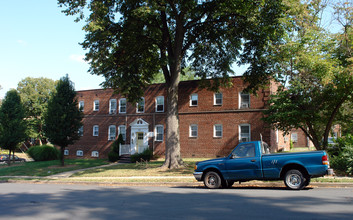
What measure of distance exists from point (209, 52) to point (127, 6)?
7758 millimetres

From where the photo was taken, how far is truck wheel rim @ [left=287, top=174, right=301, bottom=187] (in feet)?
34.9

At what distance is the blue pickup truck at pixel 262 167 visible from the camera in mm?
10248

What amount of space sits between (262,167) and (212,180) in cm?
218

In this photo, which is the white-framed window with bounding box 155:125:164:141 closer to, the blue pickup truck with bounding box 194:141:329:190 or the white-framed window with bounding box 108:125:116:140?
the white-framed window with bounding box 108:125:116:140

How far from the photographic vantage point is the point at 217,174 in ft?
39.3

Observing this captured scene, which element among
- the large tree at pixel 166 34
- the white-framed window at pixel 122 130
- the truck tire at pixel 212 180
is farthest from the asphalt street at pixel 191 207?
the white-framed window at pixel 122 130

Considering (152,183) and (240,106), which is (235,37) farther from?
(152,183)

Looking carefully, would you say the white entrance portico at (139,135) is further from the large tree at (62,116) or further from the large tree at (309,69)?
the large tree at (309,69)

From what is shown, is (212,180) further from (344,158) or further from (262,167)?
(344,158)

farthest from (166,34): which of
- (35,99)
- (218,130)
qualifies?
(35,99)

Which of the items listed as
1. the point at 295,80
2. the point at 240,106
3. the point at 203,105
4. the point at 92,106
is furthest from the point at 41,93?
the point at 295,80

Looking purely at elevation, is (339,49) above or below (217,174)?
above

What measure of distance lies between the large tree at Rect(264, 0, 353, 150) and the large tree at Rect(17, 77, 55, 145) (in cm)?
4055

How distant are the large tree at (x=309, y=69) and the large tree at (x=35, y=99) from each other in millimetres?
40548
